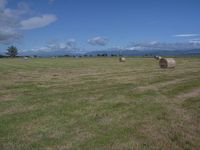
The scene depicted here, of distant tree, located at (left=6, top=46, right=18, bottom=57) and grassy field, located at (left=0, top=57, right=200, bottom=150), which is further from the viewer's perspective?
distant tree, located at (left=6, top=46, right=18, bottom=57)

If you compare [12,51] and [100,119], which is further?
[12,51]

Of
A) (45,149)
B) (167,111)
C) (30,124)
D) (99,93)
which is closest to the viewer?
(45,149)

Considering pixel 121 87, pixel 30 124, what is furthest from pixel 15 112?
pixel 121 87

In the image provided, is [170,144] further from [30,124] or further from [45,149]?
[30,124]

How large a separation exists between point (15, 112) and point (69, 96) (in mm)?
3168

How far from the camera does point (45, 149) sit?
6629 millimetres

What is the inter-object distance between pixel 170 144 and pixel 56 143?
2.58m

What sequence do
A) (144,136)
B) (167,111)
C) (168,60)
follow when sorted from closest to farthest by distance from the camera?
(144,136), (167,111), (168,60)

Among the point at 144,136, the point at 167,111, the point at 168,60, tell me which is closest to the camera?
the point at 144,136

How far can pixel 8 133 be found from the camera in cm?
772

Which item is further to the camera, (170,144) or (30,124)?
(30,124)

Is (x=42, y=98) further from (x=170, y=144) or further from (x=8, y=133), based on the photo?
(x=170, y=144)

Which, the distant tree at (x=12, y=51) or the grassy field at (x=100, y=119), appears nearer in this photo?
the grassy field at (x=100, y=119)

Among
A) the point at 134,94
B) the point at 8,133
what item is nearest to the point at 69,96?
the point at 134,94
